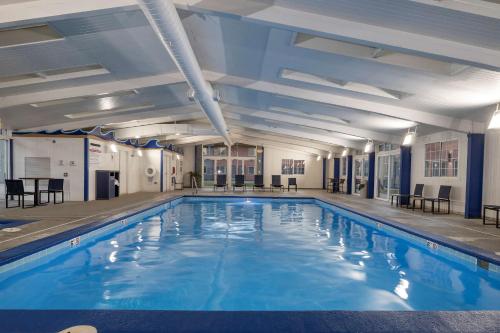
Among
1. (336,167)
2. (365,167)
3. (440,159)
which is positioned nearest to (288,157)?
(336,167)

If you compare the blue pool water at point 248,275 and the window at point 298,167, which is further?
the window at point 298,167

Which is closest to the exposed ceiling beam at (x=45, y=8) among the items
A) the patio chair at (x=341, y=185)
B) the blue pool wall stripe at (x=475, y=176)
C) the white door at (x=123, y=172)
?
the blue pool wall stripe at (x=475, y=176)

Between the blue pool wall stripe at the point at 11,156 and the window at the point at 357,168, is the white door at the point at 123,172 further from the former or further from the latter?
the window at the point at 357,168

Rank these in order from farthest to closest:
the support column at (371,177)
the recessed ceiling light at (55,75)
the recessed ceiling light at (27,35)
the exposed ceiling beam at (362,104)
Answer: the support column at (371,177), the exposed ceiling beam at (362,104), the recessed ceiling light at (55,75), the recessed ceiling light at (27,35)

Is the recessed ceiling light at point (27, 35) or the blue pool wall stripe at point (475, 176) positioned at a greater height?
the recessed ceiling light at point (27, 35)

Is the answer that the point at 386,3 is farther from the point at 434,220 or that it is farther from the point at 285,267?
the point at 434,220

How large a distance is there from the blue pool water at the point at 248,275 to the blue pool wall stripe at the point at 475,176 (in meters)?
2.74

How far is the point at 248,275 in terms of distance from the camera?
4.30 meters

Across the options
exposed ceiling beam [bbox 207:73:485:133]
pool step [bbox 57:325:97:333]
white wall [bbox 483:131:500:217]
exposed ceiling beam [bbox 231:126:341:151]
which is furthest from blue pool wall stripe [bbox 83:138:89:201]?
white wall [bbox 483:131:500:217]

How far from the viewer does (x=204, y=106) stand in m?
8.59

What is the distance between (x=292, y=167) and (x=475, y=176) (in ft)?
43.7

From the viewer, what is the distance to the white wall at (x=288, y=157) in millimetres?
20766

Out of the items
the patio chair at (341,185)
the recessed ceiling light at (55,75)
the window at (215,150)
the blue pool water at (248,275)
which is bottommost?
the blue pool water at (248,275)

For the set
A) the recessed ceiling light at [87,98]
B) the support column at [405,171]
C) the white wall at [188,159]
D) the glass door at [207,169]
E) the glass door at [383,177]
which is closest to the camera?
the recessed ceiling light at [87,98]
